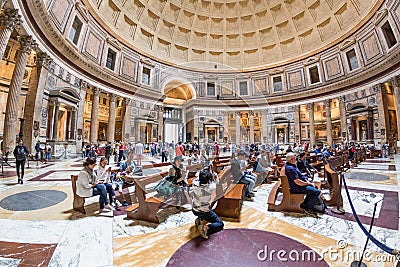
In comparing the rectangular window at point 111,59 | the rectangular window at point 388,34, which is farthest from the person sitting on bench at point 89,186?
the rectangular window at point 388,34

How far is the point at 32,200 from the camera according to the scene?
403 cm

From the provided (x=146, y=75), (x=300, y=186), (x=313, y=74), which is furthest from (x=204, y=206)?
(x=313, y=74)

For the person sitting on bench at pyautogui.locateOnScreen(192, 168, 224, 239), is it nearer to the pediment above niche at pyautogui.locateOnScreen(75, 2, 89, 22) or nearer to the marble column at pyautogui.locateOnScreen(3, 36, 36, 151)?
the marble column at pyautogui.locateOnScreen(3, 36, 36, 151)

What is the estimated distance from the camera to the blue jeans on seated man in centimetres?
343

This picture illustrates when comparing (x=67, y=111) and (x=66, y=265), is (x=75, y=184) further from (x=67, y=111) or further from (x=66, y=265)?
(x=67, y=111)

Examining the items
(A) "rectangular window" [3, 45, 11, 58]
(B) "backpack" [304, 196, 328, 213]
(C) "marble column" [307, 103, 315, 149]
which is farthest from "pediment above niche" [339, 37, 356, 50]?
(A) "rectangular window" [3, 45, 11, 58]

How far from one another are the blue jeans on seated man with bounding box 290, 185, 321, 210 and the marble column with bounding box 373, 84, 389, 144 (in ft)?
61.2

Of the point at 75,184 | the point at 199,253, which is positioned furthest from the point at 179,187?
the point at 75,184

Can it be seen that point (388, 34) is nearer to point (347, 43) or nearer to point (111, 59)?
point (347, 43)

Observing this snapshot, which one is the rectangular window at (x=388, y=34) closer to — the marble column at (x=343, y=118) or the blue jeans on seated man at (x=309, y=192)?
the marble column at (x=343, y=118)

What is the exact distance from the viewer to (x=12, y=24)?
343 inches

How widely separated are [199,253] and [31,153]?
12687 millimetres

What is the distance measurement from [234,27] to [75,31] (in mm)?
20405

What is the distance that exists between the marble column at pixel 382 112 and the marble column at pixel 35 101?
85.8ft
